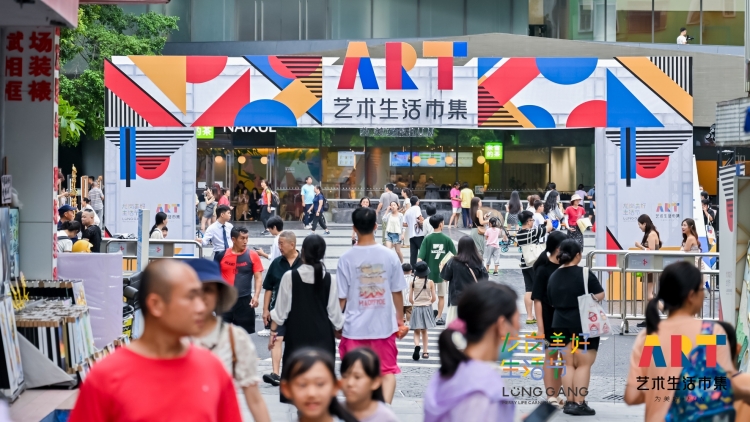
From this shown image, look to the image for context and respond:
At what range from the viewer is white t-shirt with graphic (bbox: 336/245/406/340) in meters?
7.61

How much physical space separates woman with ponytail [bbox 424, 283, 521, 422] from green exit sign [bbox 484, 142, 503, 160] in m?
33.7

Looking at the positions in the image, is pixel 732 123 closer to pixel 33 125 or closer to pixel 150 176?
pixel 33 125

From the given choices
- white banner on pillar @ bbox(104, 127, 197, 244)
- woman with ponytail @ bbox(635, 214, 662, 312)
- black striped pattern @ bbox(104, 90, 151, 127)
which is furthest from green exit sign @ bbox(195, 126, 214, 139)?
woman with ponytail @ bbox(635, 214, 662, 312)

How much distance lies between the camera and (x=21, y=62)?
871 cm

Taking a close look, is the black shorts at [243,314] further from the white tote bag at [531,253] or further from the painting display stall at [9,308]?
Answer: the white tote bag at [531,253]

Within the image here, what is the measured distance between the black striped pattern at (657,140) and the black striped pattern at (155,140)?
7345 millimetres

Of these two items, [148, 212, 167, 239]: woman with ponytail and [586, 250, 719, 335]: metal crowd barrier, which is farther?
[148, 212, 167, 239]: woman with ponytail

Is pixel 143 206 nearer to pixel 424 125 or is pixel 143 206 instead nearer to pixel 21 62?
pixel 424 125

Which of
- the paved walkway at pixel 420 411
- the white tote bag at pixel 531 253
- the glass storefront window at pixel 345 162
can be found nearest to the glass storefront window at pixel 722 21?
the glass storefront window at pixel 345 162

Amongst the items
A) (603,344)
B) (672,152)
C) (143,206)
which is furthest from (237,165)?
(603,344)

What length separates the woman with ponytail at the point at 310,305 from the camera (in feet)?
25.2

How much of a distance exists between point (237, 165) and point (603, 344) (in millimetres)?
26055

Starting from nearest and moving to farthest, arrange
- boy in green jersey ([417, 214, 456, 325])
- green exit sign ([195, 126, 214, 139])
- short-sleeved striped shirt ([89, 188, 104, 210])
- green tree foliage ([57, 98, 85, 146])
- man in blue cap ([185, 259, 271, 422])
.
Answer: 1. man in blue cap ([185, 259, 271, 422])
2. boy in green jersey ([417, 214, 456, 325])
3. short-sleeved striped shirt ([89, 188, 104, 210])
4. green tree foliage ([57, 98, 85, 146])
5. green exit sign ([195, 126, 214, 139])

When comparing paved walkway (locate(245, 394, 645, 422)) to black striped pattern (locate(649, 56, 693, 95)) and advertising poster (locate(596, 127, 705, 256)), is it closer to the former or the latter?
advertising poster (locate(596, 127, 705, 256))
